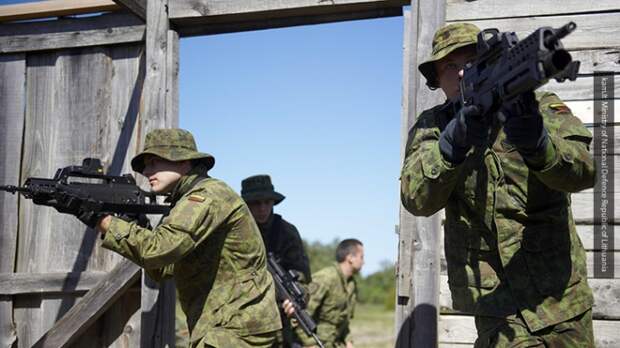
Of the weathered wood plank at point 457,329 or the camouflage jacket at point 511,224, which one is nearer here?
the camouflage jacket at point 511,224

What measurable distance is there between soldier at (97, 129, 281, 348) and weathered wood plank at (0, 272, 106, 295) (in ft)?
3.70

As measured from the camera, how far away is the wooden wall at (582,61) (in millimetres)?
4613

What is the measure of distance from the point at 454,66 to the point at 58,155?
3.67 metres

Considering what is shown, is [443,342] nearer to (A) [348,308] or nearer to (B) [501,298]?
→ (B) [501,298]

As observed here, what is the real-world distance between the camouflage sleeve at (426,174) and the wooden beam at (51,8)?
329cm

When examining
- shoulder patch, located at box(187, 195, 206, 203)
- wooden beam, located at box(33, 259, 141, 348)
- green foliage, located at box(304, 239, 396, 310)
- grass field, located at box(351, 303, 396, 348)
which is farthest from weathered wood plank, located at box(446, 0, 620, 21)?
green foliage, located at box(304, 239, 396, 310)

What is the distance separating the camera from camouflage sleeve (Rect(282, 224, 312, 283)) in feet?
23.6

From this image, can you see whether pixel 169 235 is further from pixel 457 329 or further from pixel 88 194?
pixel 457 329

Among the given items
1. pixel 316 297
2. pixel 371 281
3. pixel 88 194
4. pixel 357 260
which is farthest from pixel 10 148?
pixel 371 281

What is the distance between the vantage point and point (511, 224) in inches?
131

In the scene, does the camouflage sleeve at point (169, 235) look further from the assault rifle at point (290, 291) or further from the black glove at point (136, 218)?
the assault rifle at point (290, 291)

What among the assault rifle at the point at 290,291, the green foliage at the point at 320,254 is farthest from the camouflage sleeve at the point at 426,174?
the green foliage at the point at 320,254

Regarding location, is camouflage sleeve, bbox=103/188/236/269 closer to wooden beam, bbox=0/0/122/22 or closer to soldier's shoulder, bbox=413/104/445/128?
soldier's shoulder, bbox=413/104/445/128

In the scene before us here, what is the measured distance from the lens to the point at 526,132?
9.31 feet
